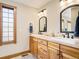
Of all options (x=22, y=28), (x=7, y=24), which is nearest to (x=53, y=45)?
(x=22, y=28)

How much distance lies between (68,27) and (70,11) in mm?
500

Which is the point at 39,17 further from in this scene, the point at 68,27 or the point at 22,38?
the point at 68,27

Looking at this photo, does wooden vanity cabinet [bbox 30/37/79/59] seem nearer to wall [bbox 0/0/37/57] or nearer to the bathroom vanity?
the bathroom vanity

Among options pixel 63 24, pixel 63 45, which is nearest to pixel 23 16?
pixel 63 24

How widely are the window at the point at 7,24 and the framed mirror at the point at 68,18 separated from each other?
6.43 feet

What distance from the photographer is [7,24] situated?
325 cm

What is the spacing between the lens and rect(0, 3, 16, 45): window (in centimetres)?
301

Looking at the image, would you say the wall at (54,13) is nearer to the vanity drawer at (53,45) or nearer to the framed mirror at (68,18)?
the framed mirror at (68,18)

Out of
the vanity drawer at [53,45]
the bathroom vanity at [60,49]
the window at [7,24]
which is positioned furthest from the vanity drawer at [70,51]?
the window at [7,24]

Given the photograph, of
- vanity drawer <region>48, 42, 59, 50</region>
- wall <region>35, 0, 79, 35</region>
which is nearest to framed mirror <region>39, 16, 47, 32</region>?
wall <region>35, 0, 79, 35</region>

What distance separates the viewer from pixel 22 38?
Result: 12.1 feet

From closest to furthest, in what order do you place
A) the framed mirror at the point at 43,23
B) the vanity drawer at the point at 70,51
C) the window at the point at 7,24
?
the vanity drawer at the point at 70,51 → the window at the point at 7,24 → the framed mirror at the point at 43,23

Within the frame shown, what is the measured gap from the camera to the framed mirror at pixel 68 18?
2344mm

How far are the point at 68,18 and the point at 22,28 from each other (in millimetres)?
2075
